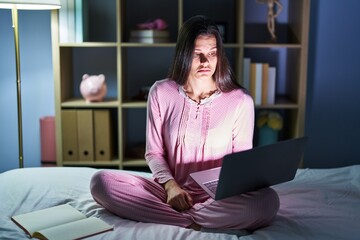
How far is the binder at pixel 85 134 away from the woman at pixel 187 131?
820 mm

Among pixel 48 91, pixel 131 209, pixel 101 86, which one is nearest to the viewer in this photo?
pixel 131 209

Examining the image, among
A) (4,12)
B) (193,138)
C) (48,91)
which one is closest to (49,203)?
(193,138)

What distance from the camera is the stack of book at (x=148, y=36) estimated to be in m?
2.43

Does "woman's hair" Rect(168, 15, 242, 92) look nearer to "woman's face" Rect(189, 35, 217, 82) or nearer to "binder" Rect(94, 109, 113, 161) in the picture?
"woman's face" Rect(189, 35, 217, 82)

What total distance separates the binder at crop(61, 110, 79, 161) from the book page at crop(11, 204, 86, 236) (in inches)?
38.2

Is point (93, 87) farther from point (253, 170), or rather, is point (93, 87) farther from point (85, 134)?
point (253, 170)

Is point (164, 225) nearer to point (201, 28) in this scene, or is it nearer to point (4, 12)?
point (201, 28)

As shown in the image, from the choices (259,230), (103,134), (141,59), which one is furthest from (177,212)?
(141,59)

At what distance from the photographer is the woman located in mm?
1502

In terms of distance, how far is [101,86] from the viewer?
2486mm

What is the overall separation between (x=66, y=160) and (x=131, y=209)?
1117mm

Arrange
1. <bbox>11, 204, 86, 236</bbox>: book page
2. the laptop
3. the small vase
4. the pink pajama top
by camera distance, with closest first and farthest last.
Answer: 1. the laptop
2. <bbox>11, 204, 86, 236</bbox>: book page
3. the pink pajama top
4. the small vase

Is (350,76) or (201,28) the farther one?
(350,76)

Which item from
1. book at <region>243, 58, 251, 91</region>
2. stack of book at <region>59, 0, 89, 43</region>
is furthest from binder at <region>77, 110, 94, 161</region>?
book at <region>243, 58, 251, 91</region>
